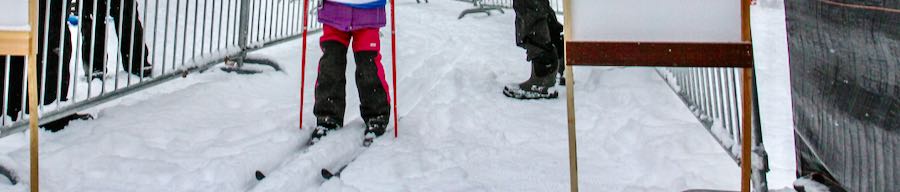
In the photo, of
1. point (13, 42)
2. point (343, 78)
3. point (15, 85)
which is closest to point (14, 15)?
point (13, 42)

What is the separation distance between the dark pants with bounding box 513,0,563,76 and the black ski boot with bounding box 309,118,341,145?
1559 mm

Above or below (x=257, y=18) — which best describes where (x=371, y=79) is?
below

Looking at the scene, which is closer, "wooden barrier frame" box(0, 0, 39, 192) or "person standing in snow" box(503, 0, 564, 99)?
"wooden barrier frame" box(0, 0, 39, 192)

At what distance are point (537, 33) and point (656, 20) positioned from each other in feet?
8.27

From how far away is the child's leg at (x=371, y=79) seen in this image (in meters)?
3.59

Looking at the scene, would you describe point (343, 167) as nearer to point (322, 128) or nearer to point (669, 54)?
point (322, 128)

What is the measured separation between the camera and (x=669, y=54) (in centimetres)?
212

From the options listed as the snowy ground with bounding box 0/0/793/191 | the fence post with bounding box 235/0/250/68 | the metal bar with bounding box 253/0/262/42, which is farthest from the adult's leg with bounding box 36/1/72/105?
the metal bar with bounding box 253/0/262/42

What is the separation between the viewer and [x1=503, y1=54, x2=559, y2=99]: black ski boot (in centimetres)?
476

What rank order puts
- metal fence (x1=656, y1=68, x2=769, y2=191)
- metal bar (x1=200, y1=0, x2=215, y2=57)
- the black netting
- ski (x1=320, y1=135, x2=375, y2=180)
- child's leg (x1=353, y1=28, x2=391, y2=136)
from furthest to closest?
metal bar (x1=200, y1=0, x2=215, y2=57), child's leg (x1=353, y1=28, x2=391, y2=136), ski (x1=320, y1=135, x2=375, y2=180), metal fence (x1=656, y1=68, x2=769, y2=191), the black netting

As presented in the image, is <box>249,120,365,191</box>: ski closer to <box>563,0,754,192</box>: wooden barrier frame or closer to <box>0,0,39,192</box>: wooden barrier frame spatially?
<box>0,0,39,192</box>: wooden barrier frame

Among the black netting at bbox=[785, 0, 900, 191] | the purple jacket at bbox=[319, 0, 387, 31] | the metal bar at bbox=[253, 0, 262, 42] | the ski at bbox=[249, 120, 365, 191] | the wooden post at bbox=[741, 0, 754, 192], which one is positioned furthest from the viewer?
the metal bar at bbox=[253, 0, 262, 42]

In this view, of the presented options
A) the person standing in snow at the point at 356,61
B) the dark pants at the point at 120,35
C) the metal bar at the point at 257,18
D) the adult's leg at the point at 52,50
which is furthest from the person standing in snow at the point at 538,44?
the adult's leg at the point at 52,50

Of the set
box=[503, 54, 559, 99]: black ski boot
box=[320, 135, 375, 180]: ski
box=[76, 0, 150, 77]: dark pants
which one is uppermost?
box=[76, 0, 150, 77]: dark pants
